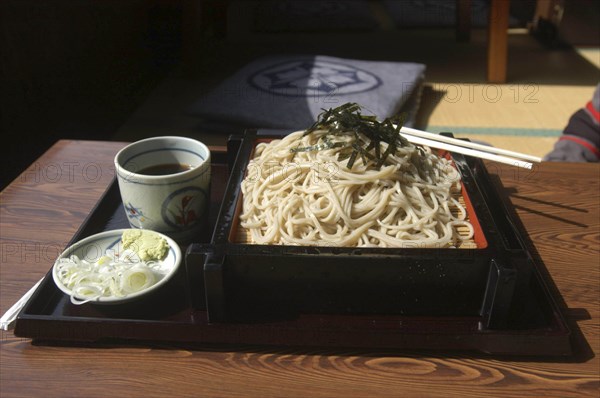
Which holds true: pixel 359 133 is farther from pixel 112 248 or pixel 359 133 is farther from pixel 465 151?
pixel 112 248

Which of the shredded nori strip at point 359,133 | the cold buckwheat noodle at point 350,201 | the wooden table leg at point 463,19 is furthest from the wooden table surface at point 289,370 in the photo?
the wooden table leg at point 463,19

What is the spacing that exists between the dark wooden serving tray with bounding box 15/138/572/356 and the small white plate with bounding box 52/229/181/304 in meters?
0.03

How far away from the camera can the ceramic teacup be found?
1.24 m

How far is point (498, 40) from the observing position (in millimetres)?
3695

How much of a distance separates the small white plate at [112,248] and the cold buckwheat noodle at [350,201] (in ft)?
0.54

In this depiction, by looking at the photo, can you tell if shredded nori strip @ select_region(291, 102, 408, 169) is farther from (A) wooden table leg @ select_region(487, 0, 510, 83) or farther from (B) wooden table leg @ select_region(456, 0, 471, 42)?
(B) wooden table leg @ select_region(456, 0, 471, 42)

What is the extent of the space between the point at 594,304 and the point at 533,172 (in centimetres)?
64

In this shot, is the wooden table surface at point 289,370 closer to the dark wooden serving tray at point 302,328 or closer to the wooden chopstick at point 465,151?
the dark wooden serving tray at point 302,328

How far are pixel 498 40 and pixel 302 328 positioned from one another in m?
3.19

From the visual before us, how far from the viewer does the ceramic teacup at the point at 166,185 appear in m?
1.24

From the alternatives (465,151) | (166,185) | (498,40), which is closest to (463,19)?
(498,40)

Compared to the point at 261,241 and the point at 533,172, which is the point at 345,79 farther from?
the point at 261,241

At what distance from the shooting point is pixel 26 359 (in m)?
1.04

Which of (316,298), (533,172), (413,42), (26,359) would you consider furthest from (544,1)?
(26,359)
